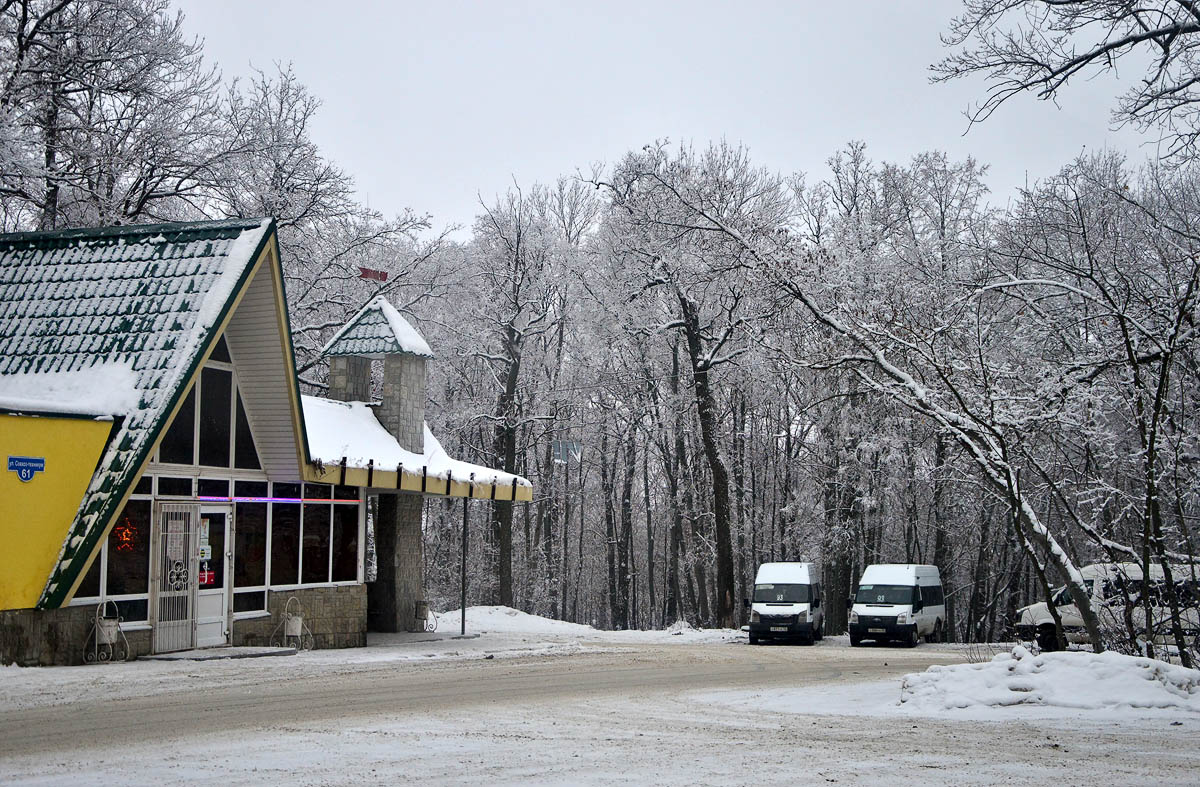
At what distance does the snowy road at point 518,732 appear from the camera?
8891mm

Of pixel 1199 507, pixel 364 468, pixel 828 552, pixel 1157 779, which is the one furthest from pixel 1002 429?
pixel 828 552

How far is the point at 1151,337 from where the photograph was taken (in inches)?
528

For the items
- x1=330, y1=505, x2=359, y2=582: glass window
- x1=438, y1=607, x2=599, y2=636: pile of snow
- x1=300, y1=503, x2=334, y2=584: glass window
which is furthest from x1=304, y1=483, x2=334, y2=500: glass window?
x1=438, y1=607, x2=599, y2=636: pile of snow

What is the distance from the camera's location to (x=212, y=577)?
1995cm

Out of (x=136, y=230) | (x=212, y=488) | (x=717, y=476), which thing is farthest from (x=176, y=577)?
(x=717, y=476)

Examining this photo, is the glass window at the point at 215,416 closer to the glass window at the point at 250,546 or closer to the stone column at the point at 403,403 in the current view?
the glass window at the point at 250,546

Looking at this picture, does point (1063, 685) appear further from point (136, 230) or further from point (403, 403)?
point (403, 403)

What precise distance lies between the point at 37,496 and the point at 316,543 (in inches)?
271

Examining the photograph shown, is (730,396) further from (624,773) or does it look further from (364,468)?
(624,773)

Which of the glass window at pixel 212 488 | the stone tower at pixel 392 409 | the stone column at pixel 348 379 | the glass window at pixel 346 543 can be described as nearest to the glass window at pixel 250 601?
the glass window at pixel 212 488

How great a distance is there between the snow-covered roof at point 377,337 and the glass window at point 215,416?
644 centimetres

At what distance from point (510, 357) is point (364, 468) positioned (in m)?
19.7

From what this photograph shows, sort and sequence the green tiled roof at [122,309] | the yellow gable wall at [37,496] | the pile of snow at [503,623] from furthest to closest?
1. the pile of snow at [503,623]
2. the green tiled roof at [122,309]
3. the yellow gable wall at [37,496]

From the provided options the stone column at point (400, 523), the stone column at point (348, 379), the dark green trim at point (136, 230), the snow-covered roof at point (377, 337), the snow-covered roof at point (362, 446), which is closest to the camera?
the dark green trim at point (136, 230)
